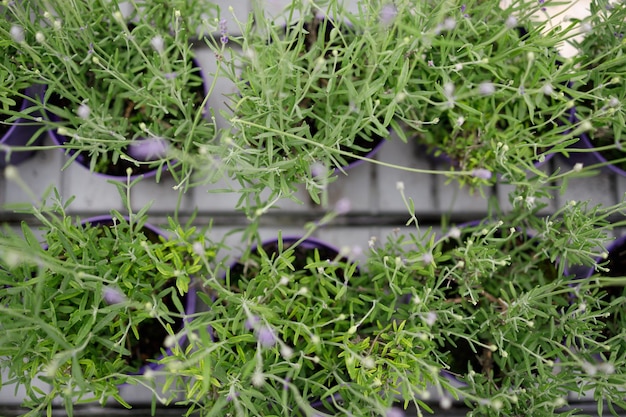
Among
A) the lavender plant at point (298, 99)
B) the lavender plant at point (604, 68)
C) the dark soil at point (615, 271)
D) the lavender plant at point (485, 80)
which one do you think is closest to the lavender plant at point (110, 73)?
the lavender plant at point (298, 99)

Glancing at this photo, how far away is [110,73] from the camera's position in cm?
94

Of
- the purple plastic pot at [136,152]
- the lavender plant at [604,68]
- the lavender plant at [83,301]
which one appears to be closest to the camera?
the lavender plant at [83,301]

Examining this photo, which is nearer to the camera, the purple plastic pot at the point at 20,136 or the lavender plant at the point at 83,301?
the lavender plant at the point at 83,301

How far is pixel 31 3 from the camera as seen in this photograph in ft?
3.36

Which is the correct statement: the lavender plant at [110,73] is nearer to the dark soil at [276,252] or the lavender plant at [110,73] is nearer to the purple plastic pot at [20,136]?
the purple plastic pot at [20,136]

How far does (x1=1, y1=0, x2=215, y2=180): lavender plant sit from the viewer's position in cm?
98

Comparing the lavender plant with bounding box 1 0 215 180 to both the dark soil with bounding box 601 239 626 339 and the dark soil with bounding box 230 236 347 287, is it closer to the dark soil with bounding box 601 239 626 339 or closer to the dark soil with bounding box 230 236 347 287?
the dark soil with bounding box 230 236 347 287

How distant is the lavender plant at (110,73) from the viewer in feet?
3.20

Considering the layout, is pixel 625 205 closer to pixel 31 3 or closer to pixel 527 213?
pixel 527 213

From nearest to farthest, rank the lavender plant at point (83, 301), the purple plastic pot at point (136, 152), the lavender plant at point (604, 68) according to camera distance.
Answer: the lavender plant at point (83, 301) < the lavender plant at point (604, 68) < the purple plastic pot at point (136, 152)

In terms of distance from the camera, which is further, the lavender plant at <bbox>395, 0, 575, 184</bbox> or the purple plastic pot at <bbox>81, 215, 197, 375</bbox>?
the purple plastic pot at <bbox>81, 215, 197, 375</bbox>

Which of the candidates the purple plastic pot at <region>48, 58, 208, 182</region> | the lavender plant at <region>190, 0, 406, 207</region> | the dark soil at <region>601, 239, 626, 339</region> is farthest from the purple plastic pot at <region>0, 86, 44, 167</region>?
the dark soil at <region>601, 239, 626, 339</region>

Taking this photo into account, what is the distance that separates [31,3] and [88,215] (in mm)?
495

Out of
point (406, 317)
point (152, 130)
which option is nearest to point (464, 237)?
point (406, 317)
